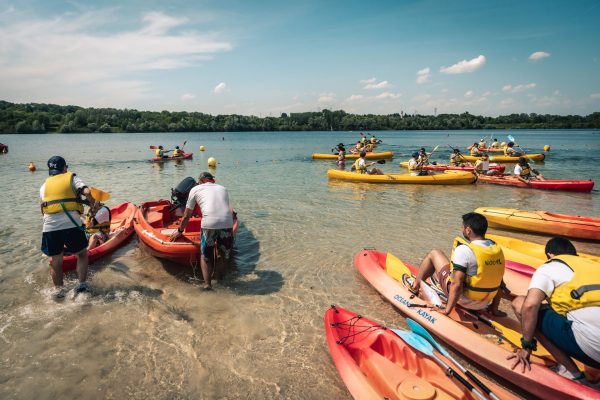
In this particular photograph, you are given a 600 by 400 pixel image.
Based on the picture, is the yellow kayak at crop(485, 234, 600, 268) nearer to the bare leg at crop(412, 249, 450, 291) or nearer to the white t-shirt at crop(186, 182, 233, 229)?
the bare leg at crop(412, 249, 450, 291)

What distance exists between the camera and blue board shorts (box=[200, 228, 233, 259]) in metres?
5.80

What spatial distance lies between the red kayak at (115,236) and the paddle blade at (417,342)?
20.5 feet

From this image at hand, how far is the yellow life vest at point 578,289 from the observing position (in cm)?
317

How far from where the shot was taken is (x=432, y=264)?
4.98m

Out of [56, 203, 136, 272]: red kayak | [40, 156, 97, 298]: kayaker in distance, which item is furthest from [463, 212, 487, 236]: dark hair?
[56, 203, 136, 272]: red kayak

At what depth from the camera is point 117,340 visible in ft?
15.6

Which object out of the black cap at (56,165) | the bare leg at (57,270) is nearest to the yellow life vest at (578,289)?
the black cap at (56,165)

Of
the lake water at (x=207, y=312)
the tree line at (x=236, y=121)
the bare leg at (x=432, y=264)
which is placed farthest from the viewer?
the tree line at (x=236, y=121)

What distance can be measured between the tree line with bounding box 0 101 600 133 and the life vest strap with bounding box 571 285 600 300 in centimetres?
11065

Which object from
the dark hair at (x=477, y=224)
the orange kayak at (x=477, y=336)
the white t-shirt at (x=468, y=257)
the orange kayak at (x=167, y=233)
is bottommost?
the orange kayak at (x=477, y=336)

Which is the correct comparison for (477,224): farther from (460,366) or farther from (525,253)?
(525,253)

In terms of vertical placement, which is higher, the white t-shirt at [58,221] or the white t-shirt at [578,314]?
the white t-shirt at [58,221]

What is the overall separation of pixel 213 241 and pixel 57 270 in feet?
8.49

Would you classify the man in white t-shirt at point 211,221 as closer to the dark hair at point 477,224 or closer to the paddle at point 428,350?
the paddle at point 428,350
